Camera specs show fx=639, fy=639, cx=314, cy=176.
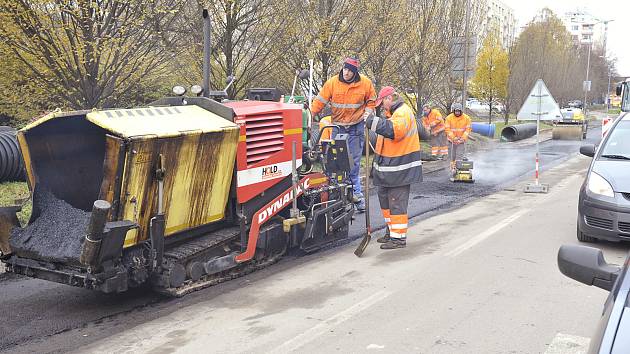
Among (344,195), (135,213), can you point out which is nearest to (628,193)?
(344,195)

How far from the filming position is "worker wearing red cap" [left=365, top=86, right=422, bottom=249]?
716 cm

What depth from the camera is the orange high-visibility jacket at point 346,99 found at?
331 inches

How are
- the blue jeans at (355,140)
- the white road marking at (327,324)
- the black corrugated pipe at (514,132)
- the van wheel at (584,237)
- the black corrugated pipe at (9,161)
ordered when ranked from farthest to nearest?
the black corrugated pipe at (514,132) → the black corrugated pipe at (9,161) → the blue jeans at (355,140) → the van wheel at (584,237) → the white road marking at (327,324)

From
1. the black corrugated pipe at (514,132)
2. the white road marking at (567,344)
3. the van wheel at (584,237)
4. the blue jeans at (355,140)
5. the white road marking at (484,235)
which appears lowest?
the black corrugated pipe at (514,132)

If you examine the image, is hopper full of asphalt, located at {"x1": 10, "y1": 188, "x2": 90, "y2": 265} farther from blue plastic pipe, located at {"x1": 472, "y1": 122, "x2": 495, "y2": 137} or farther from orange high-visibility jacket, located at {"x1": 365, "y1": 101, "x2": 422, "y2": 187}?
blue plastic pipe, located at {"x1": 472, "y1": 122, "x2": 495, "y2": 137}

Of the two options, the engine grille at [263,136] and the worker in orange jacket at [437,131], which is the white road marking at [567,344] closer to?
the engine grille at [263,136]

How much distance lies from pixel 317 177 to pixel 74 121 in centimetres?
278

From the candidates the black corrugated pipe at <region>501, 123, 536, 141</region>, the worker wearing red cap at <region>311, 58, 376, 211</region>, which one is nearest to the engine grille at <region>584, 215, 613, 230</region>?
the worker wearing red cap at <region>311, 58, 376, 211</region>

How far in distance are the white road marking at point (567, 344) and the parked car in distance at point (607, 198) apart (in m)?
2.93

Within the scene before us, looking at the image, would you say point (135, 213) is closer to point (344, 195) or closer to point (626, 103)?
point (344, 195)

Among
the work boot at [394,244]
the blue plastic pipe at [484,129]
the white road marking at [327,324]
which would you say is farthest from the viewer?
the blue plastic pipe at [484,129]

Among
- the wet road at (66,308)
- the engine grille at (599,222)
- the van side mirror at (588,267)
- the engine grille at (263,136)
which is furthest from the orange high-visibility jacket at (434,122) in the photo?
the van side mirror at (588,267)

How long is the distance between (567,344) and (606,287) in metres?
2.05

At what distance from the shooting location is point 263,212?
20.4 ft
